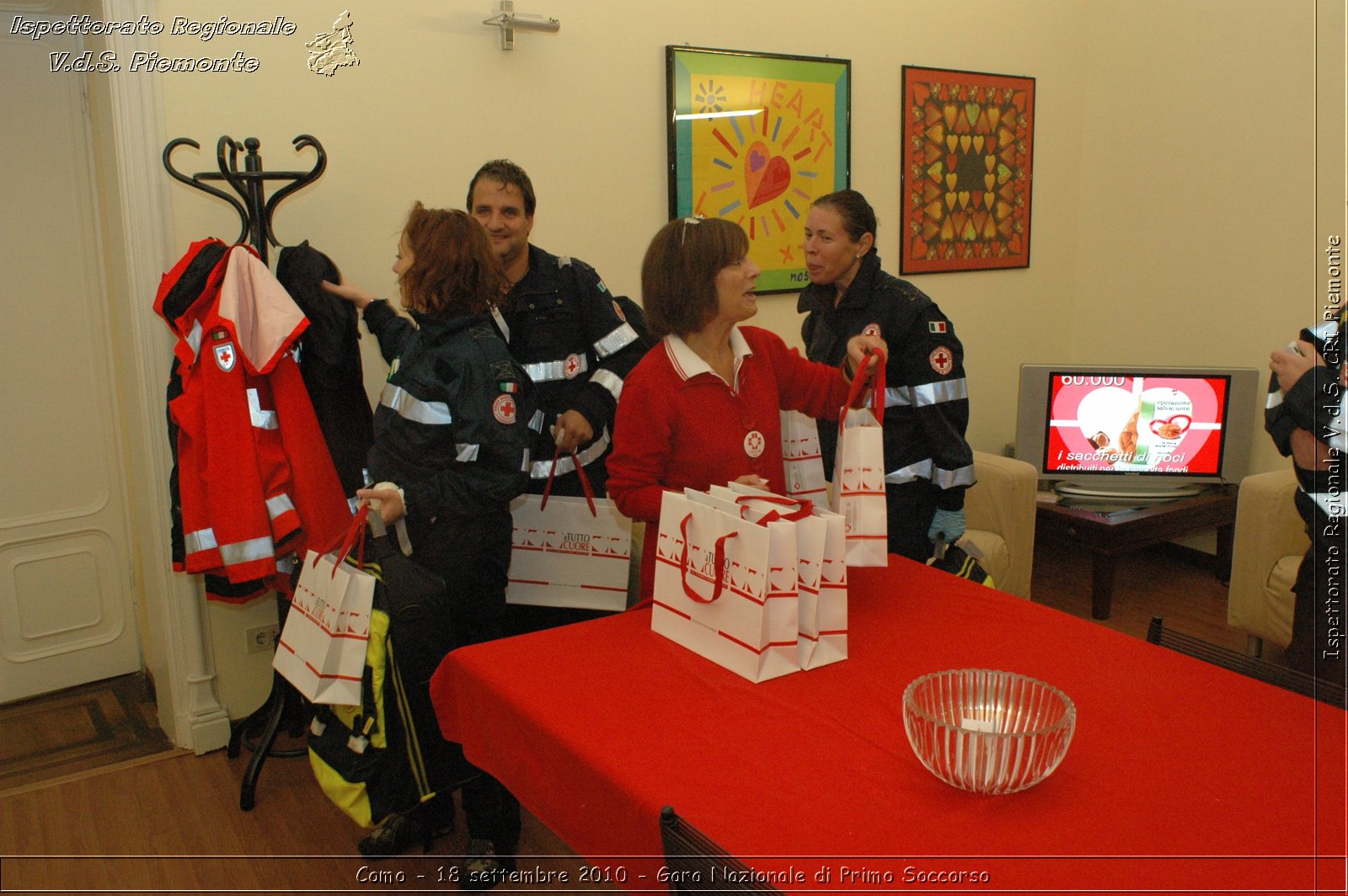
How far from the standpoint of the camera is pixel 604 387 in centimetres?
276

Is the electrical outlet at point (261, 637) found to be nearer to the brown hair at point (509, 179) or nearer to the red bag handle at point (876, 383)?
the brown hair at point (509, 179)

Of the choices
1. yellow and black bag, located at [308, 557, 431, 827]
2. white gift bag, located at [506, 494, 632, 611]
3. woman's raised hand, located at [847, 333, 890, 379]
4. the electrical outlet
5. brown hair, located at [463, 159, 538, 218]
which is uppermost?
brown hair, located at [463, 159, 538, 218]

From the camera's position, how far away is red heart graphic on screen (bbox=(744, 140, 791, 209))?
3.89 meters

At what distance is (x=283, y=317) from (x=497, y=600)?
0.97 m

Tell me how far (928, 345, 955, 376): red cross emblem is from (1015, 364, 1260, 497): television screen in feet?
6.15

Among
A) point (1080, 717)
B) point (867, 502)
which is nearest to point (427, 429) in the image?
point (867, 502)

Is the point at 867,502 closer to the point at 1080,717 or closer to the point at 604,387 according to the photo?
the point at 1080,717

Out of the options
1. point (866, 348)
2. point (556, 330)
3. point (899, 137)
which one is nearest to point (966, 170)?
point (899, 137)

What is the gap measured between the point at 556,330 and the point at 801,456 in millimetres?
838

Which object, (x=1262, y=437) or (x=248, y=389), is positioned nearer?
(x=248, y=389)

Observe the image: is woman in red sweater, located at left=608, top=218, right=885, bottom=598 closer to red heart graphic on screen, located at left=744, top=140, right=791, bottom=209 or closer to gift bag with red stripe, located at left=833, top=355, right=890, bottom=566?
gift bag with red stripe, located at left=833, top=355, right=890, bottom=566

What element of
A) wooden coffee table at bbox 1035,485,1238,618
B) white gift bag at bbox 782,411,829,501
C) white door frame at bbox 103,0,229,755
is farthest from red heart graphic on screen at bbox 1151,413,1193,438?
white door frame at bbox 103,0,229,755

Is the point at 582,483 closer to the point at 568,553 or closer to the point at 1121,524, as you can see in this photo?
the point at 568,553

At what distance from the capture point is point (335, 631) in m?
1.97
